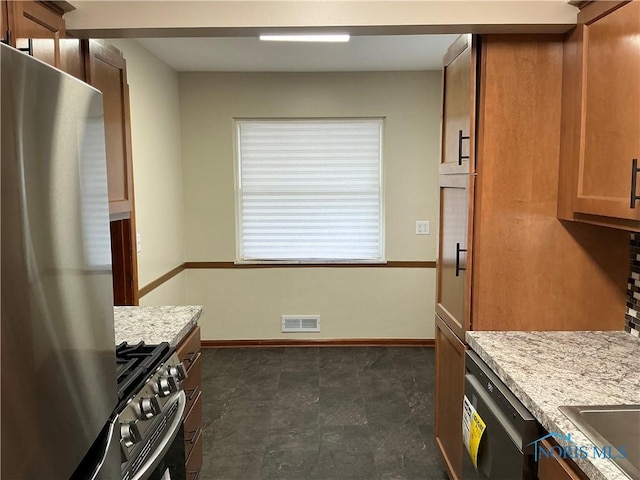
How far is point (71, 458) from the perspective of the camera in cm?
88

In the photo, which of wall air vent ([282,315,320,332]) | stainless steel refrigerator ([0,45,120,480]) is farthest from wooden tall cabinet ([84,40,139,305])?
wall air vent ([282,315,320,332])

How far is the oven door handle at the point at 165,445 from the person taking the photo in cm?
136

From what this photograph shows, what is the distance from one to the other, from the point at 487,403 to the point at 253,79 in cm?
352

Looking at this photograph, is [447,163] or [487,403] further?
[447,163]

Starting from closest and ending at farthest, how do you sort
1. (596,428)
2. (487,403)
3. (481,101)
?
1. (596,428)
2. (487,403)
3. (481,101)

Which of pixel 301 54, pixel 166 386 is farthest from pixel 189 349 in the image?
pixel 301 54

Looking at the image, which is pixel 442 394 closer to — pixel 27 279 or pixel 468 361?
pixel 468 361

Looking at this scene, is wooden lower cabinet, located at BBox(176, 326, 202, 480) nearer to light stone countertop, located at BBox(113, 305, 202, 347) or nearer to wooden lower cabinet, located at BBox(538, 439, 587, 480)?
light stone countertop, located at BBox(113, 305, 202, 347)

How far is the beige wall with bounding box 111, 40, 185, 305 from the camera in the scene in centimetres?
334

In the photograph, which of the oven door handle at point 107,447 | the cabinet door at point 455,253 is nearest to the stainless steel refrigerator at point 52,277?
the oven door handle at point 107,447

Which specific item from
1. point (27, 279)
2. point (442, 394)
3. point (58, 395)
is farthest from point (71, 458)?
point (442, 394)

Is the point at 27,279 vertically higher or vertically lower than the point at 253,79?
lower

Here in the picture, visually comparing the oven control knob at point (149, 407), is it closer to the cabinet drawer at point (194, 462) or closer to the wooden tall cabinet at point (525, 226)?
the cabinet drawer at point (194, 462)

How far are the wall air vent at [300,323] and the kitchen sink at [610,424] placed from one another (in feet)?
11.0
